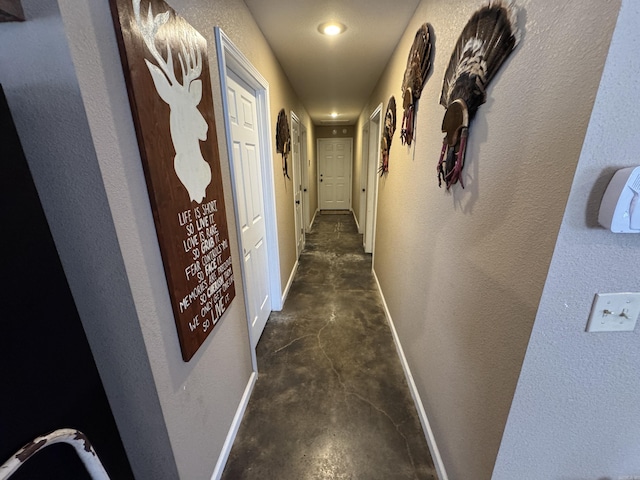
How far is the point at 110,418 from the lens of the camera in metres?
0.78

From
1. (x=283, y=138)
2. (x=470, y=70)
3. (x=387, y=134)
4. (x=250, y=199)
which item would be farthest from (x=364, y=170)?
(x=470, y=70)

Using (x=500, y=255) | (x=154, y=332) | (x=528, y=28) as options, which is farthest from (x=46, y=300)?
(x=528, y=28)

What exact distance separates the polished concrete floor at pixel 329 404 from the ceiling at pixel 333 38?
233 centimetres

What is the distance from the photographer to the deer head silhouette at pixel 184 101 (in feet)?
2.44

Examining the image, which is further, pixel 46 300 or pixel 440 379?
pixel 440 379

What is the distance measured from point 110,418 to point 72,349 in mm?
284

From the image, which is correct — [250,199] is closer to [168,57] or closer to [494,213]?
[168,57]

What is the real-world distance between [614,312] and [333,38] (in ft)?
7.52

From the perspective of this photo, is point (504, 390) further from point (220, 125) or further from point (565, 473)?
point (220, 125)

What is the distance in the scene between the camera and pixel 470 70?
92 cm

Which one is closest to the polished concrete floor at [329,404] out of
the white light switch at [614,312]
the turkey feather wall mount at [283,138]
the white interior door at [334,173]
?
the white light switch at [614,312]

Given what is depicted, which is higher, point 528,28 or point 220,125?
point 528,28

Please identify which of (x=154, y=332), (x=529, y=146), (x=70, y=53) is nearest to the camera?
(x=70, y=53)

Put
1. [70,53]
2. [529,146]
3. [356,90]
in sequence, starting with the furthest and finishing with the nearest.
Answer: [356,90] → [529,146] → [70,53]
